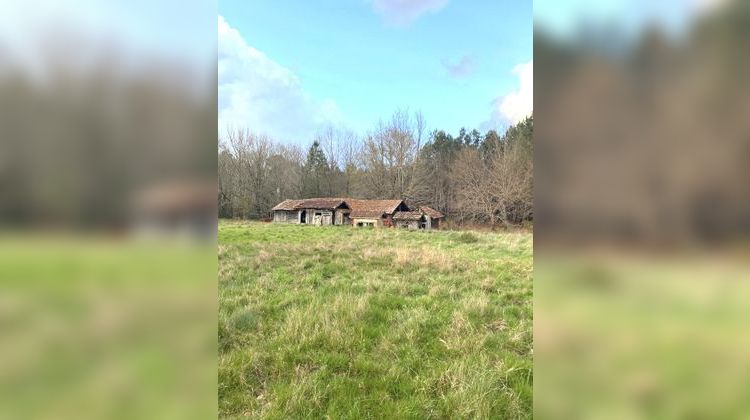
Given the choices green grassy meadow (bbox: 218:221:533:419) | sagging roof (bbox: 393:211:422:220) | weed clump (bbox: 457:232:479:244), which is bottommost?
green grassy meadow (bbox: 218:221:533:419)

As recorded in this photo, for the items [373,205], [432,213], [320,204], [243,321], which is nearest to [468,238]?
[243,321]

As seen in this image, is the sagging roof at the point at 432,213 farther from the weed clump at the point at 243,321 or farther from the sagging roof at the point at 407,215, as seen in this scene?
the weed clump at the point at 243,321

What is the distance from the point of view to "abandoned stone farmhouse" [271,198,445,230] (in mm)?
37375

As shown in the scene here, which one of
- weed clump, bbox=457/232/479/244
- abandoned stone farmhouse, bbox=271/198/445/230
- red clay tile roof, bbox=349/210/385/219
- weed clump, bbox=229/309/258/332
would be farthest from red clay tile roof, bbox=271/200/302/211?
weed clump, bbox=229/309/258/332

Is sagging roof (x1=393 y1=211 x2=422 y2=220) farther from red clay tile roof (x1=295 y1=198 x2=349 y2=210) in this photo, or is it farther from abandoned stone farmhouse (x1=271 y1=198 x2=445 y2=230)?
red clay tile roof (x1=295 y1=198 x2=349 y2=210)

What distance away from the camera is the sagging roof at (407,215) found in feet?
122

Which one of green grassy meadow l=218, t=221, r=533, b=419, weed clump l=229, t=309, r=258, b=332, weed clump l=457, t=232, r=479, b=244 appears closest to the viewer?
green grassy meadow l=218, t=221, r=533, b=419

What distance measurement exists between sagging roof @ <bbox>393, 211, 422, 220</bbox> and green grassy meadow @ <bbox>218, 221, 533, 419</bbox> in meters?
27.4

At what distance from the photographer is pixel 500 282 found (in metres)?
8.90

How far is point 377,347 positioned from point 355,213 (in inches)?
1347
